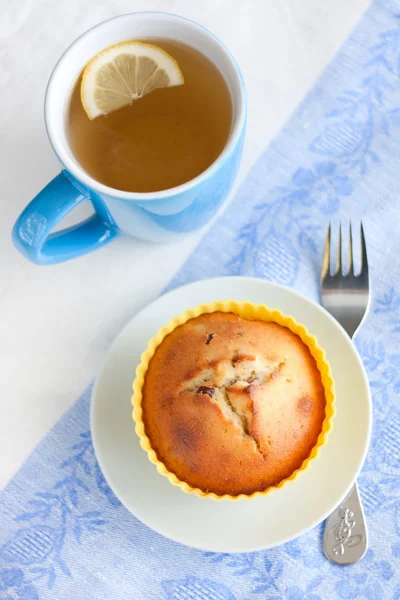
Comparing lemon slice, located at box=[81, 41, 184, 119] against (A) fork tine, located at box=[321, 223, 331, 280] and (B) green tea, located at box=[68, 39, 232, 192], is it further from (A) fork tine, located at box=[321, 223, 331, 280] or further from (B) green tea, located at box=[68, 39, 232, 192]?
(A) fork tine, located at box=[321, 223, 331, 280]

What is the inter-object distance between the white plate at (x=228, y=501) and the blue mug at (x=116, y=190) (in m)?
0.25

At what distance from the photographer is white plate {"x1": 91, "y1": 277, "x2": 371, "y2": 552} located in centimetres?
132

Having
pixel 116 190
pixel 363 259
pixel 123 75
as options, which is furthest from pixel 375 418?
pixel 123 75

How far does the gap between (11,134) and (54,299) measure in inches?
16.9

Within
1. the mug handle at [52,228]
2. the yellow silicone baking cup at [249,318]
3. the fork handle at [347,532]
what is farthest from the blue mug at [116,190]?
the fork handle at [347,532]

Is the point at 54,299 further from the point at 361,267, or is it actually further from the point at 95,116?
the point at 361,267

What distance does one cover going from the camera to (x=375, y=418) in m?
1.47

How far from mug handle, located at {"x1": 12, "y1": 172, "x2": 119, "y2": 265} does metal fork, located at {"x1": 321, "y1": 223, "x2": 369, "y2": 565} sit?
541 mm

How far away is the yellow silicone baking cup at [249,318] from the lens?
1.22m

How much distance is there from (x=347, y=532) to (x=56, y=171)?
1.11 metres

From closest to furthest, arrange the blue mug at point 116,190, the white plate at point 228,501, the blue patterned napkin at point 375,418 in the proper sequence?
the blue mug at point 116,190, the white plate at point 228,501, the blue patterned napkin at point 375,418

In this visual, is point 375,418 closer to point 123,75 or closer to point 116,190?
point 116,190

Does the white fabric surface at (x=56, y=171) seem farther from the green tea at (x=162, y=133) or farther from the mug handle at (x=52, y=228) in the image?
the green tea at (x=162, y=133)

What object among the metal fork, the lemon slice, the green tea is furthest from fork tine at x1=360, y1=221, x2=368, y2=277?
the lemon slice
